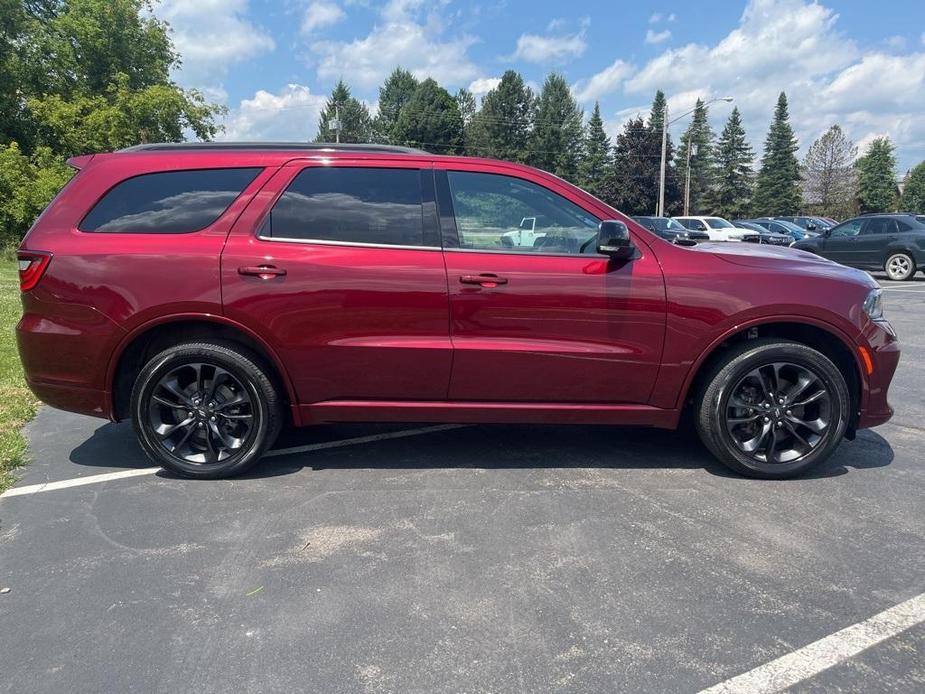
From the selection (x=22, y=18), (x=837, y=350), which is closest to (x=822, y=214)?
(x=22, y=18)

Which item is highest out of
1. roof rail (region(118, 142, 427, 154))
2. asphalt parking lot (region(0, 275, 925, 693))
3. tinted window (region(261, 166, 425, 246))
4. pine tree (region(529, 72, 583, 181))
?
pine tree (region(529, 72, 583, 181))

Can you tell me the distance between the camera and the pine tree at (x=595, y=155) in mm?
75125

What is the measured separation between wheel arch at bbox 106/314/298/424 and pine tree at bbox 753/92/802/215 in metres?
72.6

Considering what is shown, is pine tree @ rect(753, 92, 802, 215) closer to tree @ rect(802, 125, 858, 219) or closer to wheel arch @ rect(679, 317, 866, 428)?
tree @ rect(802, 125, 858, 219)

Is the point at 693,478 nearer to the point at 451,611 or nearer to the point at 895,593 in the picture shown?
the point at 895,593

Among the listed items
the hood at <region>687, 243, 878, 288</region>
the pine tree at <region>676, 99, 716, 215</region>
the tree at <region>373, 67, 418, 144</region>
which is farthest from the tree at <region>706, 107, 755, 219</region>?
the hood at <region>687, 243, 878, 288</region>

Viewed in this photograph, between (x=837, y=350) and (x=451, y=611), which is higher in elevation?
(x=837, y=350)

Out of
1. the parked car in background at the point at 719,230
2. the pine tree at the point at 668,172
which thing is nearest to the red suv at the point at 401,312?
the parked car in background at the point at 719,230

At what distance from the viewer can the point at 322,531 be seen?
11.1ft

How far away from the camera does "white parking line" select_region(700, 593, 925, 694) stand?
2258mm

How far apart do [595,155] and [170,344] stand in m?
76.6

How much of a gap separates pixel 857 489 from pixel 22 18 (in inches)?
1305

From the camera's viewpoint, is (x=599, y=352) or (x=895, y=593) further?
(x=599, y=352)

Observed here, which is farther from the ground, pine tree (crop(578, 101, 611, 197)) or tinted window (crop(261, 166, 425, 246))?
pine tree (crop(578, 101, 611, 197))
